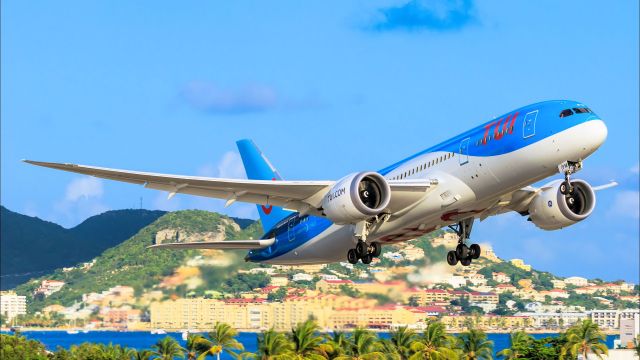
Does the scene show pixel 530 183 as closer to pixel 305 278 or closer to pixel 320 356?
pixel 320 356

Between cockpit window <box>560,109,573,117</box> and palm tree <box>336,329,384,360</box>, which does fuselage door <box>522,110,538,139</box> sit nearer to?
cockpit window <box>560,109,573,117</box>

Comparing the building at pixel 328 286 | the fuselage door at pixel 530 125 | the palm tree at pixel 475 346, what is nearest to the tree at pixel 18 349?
the building at pixel 328 286

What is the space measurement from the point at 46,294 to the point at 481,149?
158 m

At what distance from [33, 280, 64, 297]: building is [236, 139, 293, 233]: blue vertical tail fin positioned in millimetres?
134050

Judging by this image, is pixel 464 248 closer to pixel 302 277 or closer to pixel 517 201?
pixel 517 201

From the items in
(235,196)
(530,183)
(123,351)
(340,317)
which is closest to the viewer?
(530,183)

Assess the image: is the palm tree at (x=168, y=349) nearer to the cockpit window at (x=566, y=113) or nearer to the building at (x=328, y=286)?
the building at (x=328, y=286)

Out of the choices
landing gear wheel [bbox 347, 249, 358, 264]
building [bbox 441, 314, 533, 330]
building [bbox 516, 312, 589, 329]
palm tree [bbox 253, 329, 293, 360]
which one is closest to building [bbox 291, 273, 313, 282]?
palm tree [bbox 253, 329, 293, 360]

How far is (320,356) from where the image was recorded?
95250mm

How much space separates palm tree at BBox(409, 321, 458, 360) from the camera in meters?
109

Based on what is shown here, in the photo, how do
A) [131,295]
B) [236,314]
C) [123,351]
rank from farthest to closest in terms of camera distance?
[236,314] → [123,351] → [131,295]

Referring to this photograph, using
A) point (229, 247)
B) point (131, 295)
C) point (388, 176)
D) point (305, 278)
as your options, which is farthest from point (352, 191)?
point (305, 278)

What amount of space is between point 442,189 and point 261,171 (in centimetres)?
1793

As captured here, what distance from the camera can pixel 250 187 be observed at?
4662 cm
